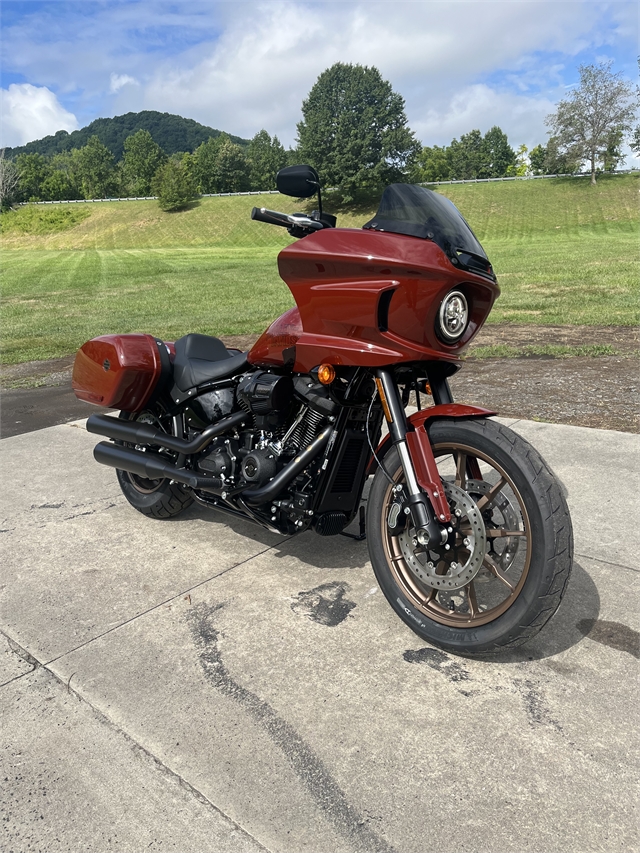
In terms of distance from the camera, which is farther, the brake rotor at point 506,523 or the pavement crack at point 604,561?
the pavement crack at point 604,561

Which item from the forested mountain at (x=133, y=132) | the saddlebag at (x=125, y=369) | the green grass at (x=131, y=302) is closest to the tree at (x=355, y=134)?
the green grass at (x=131, y=302)

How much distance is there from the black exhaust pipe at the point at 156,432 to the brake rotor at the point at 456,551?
1.13 meters

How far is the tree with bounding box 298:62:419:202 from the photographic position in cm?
5797

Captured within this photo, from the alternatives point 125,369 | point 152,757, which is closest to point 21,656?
point 152,757

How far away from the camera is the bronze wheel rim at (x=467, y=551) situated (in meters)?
2.53

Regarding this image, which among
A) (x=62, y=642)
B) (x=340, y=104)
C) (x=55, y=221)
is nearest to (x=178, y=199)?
(x=55, y=221)

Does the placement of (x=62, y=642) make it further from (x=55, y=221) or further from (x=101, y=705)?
(x=55, y=221)

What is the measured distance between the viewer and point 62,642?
2.82 meters

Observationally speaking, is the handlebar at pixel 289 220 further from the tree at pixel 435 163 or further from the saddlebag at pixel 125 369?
the tree at pixel 435 163

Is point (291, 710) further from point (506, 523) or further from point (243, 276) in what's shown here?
point (243, 276)

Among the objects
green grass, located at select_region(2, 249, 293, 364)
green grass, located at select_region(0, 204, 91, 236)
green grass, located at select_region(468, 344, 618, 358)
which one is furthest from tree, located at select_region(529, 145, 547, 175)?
green grass, located at select_region(468, 344, 618, 358)

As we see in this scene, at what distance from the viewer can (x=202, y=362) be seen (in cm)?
371

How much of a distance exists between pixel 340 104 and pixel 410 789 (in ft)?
219

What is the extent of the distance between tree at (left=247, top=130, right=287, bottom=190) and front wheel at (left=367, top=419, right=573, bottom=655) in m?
81.4
